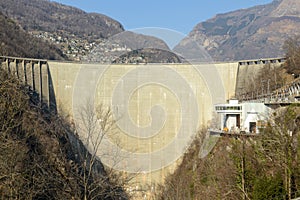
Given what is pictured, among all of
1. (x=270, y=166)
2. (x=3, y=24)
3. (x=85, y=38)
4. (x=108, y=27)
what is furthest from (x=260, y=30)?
(x=270, y=166)

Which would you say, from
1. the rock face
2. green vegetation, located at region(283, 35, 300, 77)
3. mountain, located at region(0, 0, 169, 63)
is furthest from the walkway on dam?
the rock face

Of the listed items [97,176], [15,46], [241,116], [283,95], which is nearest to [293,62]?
[283,95]

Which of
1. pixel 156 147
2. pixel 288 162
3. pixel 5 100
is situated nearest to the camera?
pixel 5 100

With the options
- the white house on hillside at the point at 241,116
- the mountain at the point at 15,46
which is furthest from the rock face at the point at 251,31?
the white house on hillside at the point at 241,116

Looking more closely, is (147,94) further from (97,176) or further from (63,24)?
(63,24)

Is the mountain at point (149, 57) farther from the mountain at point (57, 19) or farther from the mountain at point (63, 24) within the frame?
the mountain at point (57, 19)

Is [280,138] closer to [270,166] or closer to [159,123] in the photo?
[270,166]
